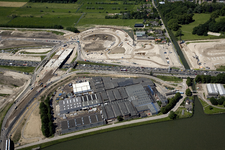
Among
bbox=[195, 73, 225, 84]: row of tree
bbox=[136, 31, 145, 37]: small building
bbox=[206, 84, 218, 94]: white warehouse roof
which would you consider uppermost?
bbox=[136, 31, 145, 37]: small building

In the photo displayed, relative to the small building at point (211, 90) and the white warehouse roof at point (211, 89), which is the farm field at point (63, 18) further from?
the small building at point (211, 90)

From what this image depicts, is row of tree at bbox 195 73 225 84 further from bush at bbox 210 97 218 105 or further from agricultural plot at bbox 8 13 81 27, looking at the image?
agricultural plot at bbox 8 13 81 27

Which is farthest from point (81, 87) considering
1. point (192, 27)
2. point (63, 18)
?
point (192, 27)

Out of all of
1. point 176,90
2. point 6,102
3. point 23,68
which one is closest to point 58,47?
point 23,68

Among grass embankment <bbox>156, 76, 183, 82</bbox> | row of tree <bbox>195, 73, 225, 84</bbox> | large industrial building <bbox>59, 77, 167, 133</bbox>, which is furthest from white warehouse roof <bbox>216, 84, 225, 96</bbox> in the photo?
large industrial building <bbox>59, 77, 167, 133</bbox>

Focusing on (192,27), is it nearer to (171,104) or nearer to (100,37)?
(100,37)

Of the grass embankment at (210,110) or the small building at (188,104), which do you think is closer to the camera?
the grass embankment at (210,110)

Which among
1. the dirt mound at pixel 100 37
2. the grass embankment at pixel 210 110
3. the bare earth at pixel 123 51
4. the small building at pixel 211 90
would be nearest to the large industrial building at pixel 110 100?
the grass embankment at pixel 210 110
